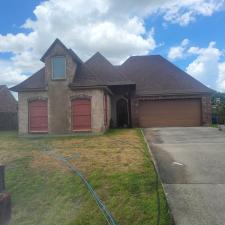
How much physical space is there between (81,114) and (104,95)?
2252mm

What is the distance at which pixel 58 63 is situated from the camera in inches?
684

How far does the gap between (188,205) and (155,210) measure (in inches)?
29.4

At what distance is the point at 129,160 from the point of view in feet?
29.5

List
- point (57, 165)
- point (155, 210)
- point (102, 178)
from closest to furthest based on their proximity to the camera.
→ point (155, 210), point (102, 178), point (57, 165)

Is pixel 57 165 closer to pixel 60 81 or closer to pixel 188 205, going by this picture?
pixel 188 205

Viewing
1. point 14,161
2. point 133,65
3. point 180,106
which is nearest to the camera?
point 14,161

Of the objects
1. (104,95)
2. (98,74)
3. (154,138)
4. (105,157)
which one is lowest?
(105,157)

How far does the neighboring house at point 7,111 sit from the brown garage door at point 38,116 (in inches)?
348

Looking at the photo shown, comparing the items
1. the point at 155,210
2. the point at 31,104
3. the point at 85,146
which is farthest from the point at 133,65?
the point at 155,210

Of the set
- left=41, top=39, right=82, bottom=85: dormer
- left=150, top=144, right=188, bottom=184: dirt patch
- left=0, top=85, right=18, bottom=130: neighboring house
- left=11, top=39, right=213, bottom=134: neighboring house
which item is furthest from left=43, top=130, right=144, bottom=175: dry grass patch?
left=0, top=85, right=18, bottom=130: neighboring house

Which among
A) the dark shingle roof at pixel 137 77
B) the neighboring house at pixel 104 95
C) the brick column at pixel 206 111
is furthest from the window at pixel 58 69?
the brick column at pixel 206 111

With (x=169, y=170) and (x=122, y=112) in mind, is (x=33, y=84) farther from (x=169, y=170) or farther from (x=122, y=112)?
(x=169, y=170)

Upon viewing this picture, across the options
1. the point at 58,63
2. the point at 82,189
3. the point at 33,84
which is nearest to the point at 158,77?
the point at 58,63

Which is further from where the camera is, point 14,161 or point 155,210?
point 14,161
